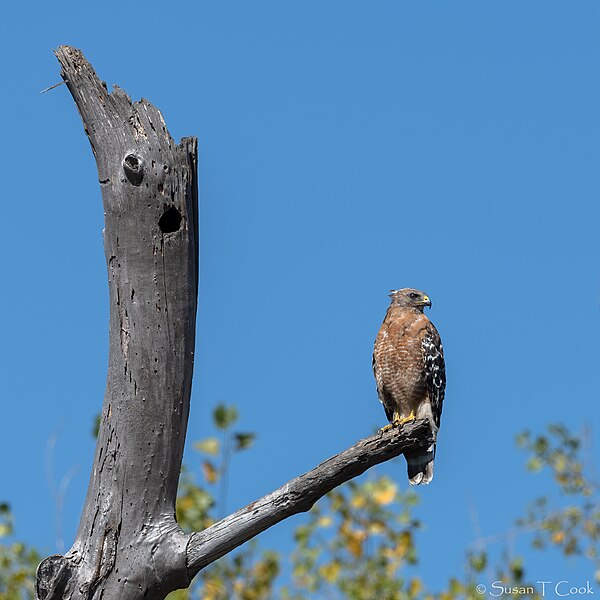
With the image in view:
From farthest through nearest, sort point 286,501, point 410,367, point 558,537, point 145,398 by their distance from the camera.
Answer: point 558,537, point 410,367, point 145,398, point 286,501

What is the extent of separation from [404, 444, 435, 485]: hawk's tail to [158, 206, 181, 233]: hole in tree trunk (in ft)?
9.07

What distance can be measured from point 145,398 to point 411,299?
3679 millimetres

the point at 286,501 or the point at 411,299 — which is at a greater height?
the point at 411,299

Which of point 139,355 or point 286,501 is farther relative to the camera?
point 139,355

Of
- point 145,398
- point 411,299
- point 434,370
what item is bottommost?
point 145,398

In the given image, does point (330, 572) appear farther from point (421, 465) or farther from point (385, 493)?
point (421, 465)

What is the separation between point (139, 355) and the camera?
634cm

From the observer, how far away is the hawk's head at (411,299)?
9.48m

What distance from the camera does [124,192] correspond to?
6465 millimetres

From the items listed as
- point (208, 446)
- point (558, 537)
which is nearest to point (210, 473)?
point (208, 446)

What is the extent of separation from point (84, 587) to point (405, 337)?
151 inches

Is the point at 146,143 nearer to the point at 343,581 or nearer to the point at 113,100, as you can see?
the point at 113,100

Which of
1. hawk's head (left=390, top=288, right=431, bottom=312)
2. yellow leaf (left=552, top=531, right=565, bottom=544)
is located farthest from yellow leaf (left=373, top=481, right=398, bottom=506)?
yellow leaf (left=552, top=531, right=565, bottom=544)

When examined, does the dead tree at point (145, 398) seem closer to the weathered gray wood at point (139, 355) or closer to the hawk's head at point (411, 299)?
the weathered gray wood at point (139, 355)
